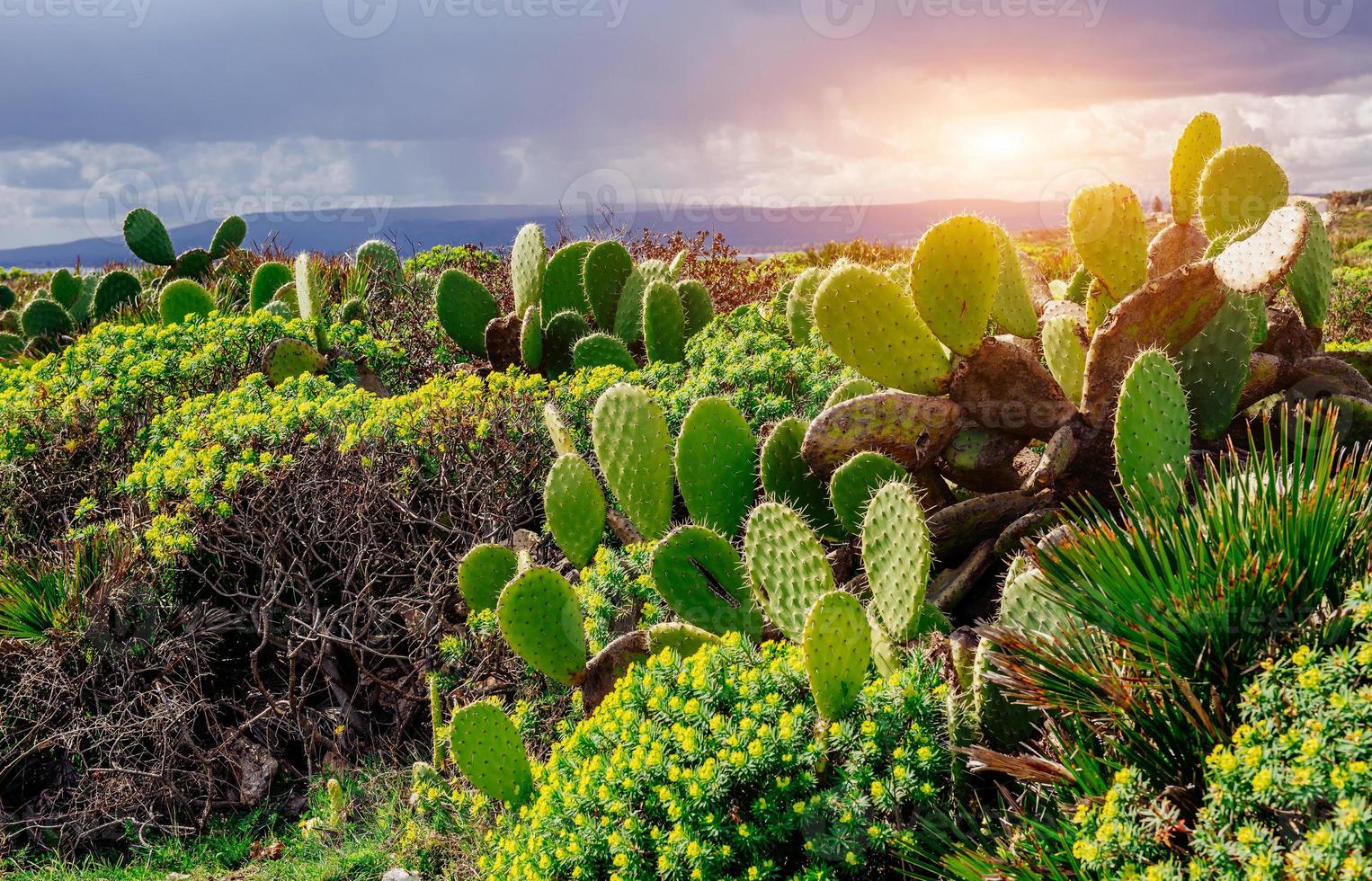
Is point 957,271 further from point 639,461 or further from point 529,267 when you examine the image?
point 529,267

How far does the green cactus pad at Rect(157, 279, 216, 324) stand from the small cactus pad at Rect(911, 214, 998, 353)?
20.6 ft

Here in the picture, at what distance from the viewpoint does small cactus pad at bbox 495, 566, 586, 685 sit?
3570mm

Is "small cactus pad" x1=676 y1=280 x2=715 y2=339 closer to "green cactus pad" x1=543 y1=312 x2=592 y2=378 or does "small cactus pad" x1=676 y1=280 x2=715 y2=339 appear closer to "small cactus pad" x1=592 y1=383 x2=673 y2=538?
"green cactus pad" x1=543 y1=312 x2=592 y2=378

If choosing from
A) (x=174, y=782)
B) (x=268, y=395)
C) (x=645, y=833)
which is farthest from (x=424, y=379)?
(x=645, y=833)

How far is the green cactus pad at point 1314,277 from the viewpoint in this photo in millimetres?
4273

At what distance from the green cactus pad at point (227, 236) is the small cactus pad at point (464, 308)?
537 cm

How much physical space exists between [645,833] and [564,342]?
178 inches

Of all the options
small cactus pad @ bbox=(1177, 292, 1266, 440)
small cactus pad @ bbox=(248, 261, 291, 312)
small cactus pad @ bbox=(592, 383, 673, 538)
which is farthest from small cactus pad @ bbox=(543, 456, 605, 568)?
small cactus pad @ bbox=(248, 261, 291, 312)

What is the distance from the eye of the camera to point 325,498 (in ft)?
16.1

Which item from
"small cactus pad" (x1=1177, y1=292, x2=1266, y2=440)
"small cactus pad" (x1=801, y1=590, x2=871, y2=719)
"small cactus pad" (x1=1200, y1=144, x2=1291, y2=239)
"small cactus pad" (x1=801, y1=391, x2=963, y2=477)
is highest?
"small cactus pad" (x1=1200, y1=144, x2=1291, y2=239)

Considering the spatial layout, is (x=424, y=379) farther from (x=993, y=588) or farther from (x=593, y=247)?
(x=993, y=588)

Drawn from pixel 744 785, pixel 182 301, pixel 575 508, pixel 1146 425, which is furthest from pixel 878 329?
pixel 182 301

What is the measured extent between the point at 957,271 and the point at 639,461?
1425 mm

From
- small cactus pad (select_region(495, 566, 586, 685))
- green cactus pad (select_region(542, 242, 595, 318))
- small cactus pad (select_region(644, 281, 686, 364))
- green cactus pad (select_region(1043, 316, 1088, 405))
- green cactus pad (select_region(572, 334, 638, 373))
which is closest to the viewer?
small cactus pad (select_region(495, 566, 586, 685))
